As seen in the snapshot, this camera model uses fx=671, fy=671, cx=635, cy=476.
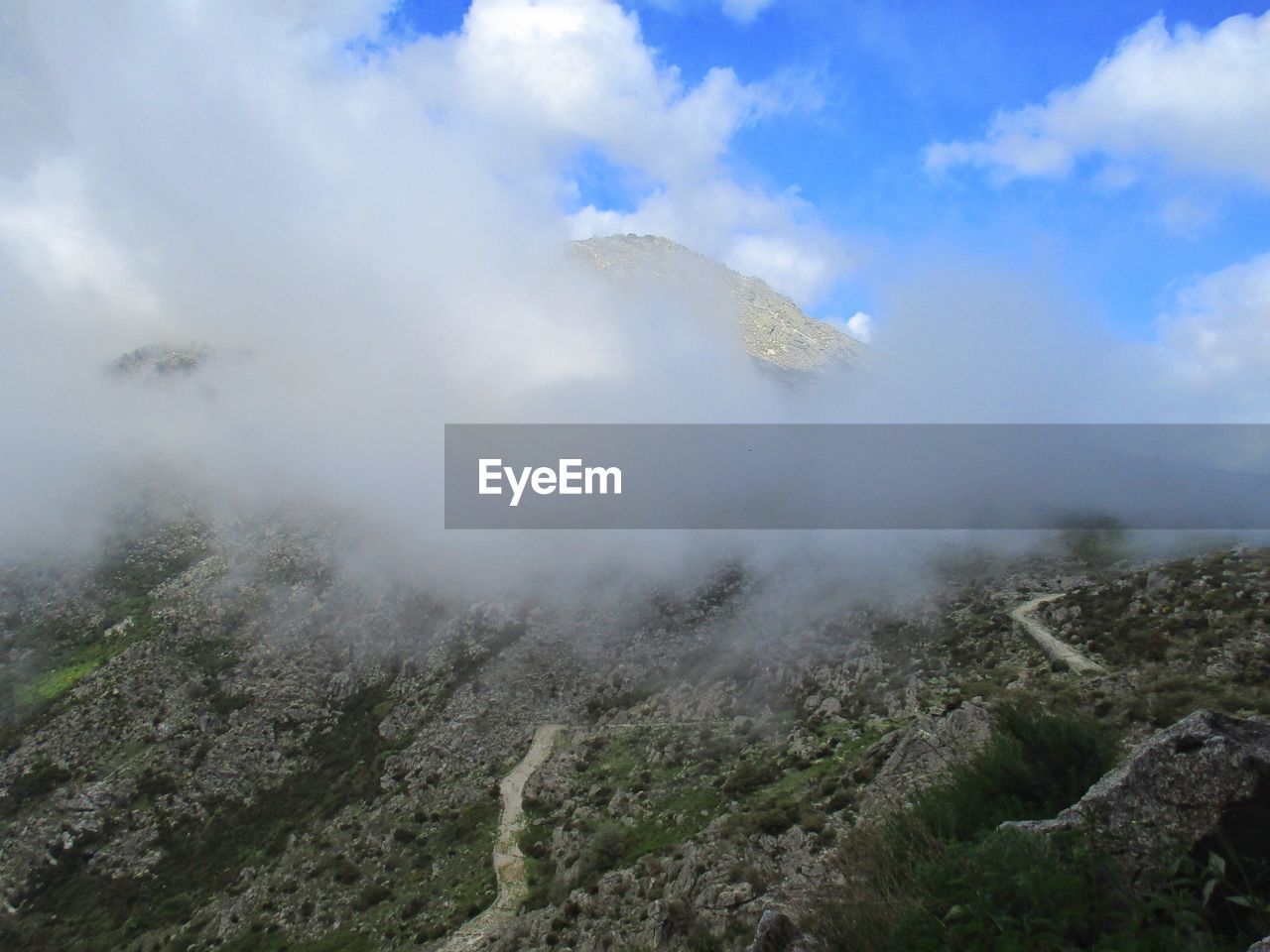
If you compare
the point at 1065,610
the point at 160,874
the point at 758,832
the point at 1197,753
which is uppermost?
the point at 1197,753

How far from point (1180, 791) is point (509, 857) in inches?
1816

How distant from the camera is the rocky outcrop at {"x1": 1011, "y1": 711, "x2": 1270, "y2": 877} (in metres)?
10.9

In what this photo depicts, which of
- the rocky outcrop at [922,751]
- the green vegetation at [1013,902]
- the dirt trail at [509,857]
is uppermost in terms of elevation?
the green vegetation at [1013,902]

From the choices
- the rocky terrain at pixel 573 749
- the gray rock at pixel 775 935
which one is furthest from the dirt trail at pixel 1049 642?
the gray rock at pixel 775 935

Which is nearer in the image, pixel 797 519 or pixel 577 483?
pixel 797 519

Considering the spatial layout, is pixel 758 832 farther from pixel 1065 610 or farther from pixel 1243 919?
pixel 1065 610

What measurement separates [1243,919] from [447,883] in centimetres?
4795

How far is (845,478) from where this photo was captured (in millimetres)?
144625

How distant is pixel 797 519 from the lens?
4520 inches

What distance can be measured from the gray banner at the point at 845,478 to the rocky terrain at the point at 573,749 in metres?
31.1

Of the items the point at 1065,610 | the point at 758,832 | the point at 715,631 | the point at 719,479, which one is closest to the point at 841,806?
the point at 758,832

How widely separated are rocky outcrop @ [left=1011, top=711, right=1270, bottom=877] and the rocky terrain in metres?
0.06

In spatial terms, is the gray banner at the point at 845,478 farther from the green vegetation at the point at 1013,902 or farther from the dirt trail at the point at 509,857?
the green vegetation at the point at 1013,902

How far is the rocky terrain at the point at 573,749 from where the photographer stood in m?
22.2
